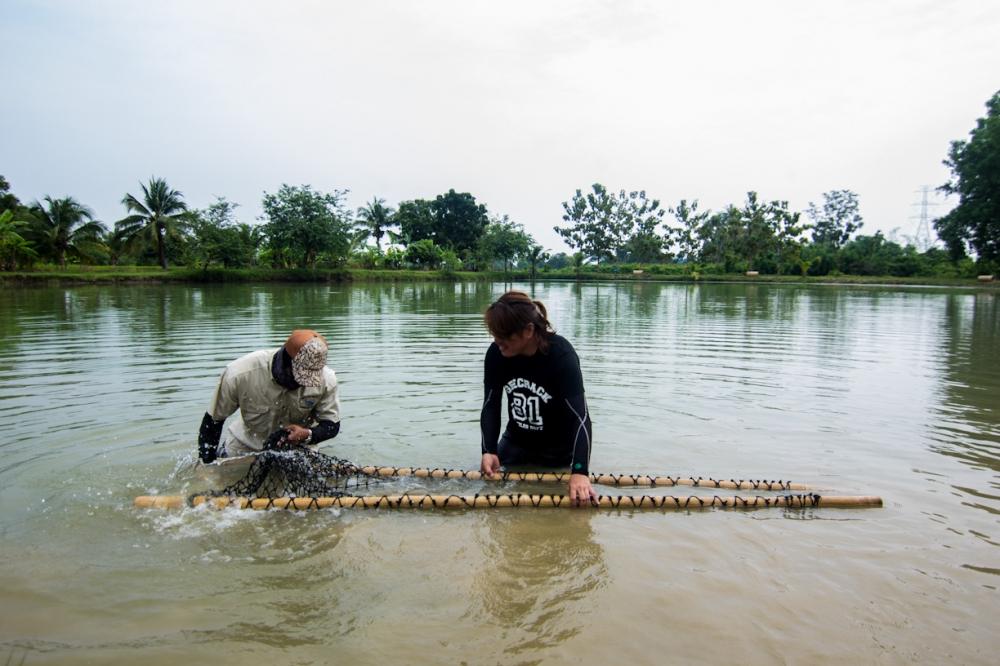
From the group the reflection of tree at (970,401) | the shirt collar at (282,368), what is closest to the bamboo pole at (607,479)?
the shirt collar at (282,368)

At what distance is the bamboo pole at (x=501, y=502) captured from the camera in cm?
392

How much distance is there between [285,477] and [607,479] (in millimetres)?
2362

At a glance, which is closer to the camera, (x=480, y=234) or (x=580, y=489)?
(x=580, y=489)

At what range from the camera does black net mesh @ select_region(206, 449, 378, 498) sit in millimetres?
4203

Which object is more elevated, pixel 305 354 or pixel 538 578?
pixel 305 354

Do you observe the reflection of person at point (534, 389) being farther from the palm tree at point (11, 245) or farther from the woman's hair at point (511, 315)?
the palm tree at point (11, 245)

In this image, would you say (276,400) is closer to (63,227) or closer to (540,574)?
(540,574)

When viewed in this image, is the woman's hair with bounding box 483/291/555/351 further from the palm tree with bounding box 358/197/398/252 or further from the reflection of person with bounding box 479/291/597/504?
the palm tree with bounding box 358/197/398/252

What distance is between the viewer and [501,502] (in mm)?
4020

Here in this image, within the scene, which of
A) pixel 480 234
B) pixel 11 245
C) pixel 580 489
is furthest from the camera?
pixel 480 234

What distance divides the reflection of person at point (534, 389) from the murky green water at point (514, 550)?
1.47ft

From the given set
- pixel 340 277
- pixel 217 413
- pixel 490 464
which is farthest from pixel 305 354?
pixel 340 277

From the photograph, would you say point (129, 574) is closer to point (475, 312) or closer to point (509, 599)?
point (509, 599)

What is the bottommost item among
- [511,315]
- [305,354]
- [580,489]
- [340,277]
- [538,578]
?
[538,578]
